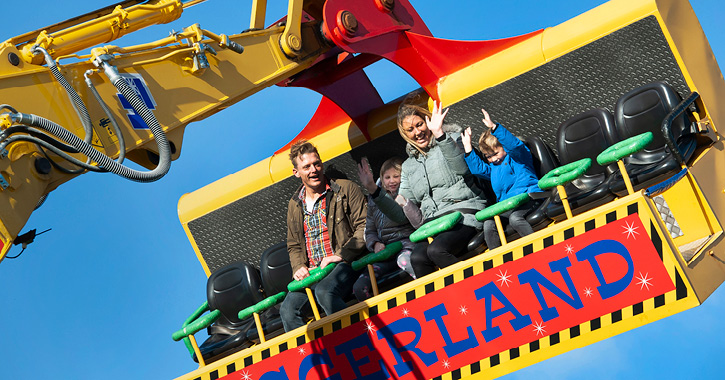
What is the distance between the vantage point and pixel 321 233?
6.05m

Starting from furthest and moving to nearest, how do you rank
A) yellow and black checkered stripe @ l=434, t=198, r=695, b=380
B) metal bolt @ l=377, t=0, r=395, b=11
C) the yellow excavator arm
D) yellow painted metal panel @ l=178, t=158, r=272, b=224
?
1. yellow painted metal panel @ l=178, t=158, r=272, b=224
2. metal bolt @ l=377, t=0, r=395, b=11
3. yellow and black checkered stripe @ l=434, t=198, r=695, b=380
4. the yellow excavator arm

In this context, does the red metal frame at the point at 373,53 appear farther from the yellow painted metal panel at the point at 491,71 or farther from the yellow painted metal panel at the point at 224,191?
the yellow painted metal panel at the point at 224,191

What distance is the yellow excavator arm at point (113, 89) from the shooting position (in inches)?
181

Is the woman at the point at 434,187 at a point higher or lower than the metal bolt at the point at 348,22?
lower

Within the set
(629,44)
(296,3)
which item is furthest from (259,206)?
(629,44)

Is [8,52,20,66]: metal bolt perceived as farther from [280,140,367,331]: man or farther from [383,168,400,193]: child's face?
[383,168,400,193]: child's face

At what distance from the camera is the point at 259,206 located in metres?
7.66

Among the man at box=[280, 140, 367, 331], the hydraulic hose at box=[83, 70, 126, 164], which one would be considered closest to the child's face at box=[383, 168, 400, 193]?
the man at box=[280, 140, 367, 331]

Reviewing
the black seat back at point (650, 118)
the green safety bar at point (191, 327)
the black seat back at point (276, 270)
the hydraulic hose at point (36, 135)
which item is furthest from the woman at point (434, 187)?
the hydraulic hose at point (36, 135)

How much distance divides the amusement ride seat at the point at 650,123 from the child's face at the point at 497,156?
81 centimetres

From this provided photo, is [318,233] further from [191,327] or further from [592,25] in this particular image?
[592,25]

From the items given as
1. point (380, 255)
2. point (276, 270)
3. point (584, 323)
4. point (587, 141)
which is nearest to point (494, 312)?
point (584, 323)

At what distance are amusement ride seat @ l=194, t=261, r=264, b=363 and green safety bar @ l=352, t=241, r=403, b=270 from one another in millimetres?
1530

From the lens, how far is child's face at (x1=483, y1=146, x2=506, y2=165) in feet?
19.1
